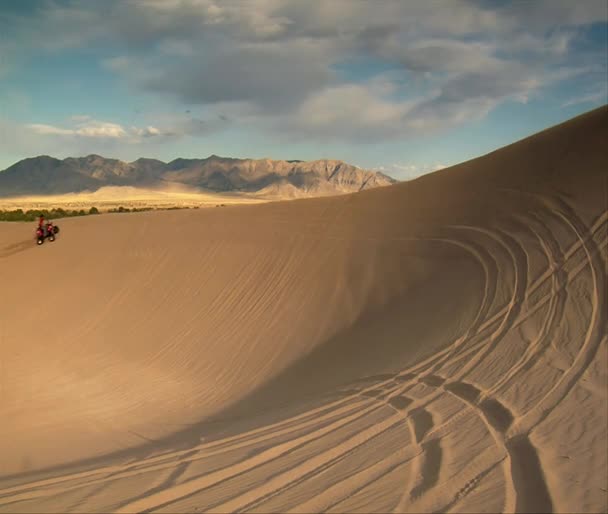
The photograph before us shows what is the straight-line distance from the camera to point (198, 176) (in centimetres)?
18112


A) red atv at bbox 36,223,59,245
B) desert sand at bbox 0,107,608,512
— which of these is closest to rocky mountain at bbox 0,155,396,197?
red atv at bbox 36,223,59,245

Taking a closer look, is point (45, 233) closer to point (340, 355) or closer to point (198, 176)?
point (340, 355)

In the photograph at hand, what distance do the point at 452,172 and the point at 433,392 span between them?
390 inches

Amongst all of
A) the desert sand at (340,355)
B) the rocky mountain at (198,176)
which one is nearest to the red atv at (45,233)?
the desert sand at (340,355)

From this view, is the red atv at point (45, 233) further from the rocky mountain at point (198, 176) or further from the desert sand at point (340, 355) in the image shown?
the rocky mountain at point (198, 176)

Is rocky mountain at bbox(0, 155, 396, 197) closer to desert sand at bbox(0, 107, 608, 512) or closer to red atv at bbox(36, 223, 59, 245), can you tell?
red atv at bbox(36, 223, 59, 245)

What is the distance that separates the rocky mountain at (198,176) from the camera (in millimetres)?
153375

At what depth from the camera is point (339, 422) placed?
4875 millimetres

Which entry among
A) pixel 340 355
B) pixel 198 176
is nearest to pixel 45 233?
pixel 340 355

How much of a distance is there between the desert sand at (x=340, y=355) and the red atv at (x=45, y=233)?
2546mm

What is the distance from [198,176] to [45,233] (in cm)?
16606

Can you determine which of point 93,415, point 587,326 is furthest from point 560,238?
point 93,415

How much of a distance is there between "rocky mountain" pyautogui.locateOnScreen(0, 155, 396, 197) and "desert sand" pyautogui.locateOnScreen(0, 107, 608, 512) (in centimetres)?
13693

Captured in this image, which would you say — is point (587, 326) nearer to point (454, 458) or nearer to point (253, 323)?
point (454, 458)
